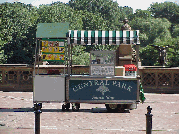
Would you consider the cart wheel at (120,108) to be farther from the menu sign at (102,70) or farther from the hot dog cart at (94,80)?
the menu sign at (102,70)

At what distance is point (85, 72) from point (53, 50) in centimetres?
883

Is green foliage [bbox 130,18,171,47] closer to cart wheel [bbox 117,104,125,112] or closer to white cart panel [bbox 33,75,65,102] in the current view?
cart wheel [bbox 117,104,125,112]

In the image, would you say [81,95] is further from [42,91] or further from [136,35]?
[136,35]

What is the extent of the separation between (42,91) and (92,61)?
2043 millimetres

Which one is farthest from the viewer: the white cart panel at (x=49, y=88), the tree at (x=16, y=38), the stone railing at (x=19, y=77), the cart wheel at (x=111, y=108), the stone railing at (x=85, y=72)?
the tree at (x=16, y=38)

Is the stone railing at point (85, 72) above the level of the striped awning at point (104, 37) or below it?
below

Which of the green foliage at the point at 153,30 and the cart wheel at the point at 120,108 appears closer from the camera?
the cart wheel at the point at 120,108

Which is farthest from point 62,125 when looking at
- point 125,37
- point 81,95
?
point 125,37

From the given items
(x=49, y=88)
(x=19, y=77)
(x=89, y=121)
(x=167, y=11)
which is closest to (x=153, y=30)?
(x=167, y=11)

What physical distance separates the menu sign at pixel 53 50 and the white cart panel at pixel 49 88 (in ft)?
2.85

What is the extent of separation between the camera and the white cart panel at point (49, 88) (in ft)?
46.9

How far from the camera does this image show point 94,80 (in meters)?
14.1

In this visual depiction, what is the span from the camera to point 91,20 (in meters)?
69.1

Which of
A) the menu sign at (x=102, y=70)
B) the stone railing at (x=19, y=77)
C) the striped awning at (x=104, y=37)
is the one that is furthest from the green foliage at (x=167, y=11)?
the menu sign at (x=102, y=70)
